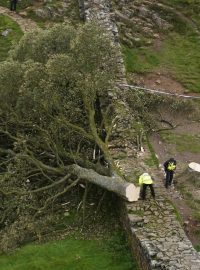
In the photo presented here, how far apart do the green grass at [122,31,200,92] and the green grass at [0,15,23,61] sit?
9.30 metres

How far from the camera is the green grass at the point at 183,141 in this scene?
111 ft

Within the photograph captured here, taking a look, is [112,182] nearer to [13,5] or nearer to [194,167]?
[194,167]

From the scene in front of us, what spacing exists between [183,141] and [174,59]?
11117 millimetres

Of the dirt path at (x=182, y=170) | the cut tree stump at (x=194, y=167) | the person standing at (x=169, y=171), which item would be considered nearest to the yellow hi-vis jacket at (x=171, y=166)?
the person standing at (x=169, y=171)

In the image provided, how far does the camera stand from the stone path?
154 feet

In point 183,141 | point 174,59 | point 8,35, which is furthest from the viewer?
point 8,35

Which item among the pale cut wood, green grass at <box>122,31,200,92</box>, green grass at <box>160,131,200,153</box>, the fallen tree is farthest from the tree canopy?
green grass at <box>122,31,200,92</box>

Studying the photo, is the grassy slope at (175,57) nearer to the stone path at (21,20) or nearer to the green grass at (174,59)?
the green grass at (174,59)

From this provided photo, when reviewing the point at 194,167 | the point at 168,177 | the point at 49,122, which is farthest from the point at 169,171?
the point at 49,122

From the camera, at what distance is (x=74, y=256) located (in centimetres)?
2472

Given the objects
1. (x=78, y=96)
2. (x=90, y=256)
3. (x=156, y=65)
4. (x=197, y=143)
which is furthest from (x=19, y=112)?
(x=156, y=65)

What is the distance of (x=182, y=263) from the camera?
70.3 ft

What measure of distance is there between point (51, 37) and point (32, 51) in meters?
1.55

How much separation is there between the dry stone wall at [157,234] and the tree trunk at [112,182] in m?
0.66
